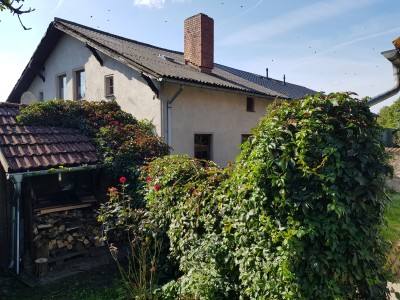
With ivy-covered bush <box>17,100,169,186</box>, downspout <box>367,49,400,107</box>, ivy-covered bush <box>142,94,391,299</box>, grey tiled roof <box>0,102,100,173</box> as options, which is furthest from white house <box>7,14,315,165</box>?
ivy-covered bush <box>142,94,391,299</box>

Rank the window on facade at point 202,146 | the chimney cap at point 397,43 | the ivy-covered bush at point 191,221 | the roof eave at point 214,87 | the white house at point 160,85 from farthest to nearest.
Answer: the window on facade at point 202,146 → the white house at point 160,85 → the roof eave at point 214,87 → the chimney cap at point 397,43 → the ivy-covered bush at point 191,221

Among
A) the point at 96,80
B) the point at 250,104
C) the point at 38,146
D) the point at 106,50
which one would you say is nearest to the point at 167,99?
the point at 106,50

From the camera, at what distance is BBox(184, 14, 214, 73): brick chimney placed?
13039mm

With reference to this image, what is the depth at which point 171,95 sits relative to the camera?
9.76 m

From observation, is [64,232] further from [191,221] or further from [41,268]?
[191,221]

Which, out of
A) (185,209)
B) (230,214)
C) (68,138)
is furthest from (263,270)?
(68,138)

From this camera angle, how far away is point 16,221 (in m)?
6.27

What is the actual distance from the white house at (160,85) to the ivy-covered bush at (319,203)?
5.99 m

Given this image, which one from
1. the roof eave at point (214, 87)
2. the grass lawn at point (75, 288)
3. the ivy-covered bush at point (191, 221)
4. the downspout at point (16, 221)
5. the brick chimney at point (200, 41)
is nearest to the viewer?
the ivy-covered bush at point (191, 221)

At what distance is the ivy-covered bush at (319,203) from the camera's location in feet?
11.0

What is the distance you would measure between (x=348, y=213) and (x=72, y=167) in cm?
580

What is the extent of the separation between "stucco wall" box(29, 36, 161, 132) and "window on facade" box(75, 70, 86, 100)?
181 mm

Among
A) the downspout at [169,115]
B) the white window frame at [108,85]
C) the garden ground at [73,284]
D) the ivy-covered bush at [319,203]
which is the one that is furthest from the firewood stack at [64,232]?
the white window frame at [108,85]

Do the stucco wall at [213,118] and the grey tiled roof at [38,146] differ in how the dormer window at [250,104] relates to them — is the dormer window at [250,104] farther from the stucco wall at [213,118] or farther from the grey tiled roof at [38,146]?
the grey tiled roof at [38,146]
